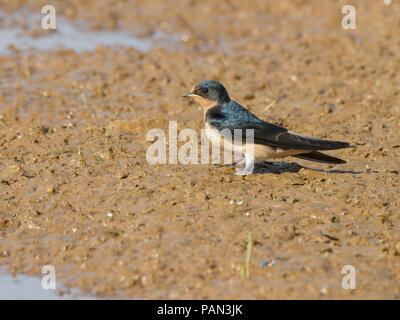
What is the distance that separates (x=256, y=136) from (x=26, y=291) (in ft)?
8.65

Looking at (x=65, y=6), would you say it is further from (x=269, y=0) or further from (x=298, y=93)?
(x=298, y=93)

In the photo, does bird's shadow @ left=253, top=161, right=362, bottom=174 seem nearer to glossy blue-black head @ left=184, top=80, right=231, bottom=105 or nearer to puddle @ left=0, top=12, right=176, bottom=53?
glossy blue-black head @ left=184, top=80, right=231, bottom=105

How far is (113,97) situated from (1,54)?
2.65 m

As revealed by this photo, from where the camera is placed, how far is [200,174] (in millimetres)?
6691

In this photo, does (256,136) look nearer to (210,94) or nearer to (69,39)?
(210,94)

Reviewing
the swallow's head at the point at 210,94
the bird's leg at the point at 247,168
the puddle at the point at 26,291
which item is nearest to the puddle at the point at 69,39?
the swallow's head at the point at 210,94

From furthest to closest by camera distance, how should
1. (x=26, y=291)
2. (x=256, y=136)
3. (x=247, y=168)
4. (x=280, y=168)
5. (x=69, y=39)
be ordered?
(x=69, y=39)
(x=280, y=168)
(x=247, y=168)
(x=256, y=136)
(x=26, y=291)

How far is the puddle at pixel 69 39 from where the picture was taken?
1098 cm

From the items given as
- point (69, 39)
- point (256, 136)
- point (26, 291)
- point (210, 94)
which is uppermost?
point (69, 39)

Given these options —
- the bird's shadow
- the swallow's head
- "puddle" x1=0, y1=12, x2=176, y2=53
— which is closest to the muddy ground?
the bird's shadow

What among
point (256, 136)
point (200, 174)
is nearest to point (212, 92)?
point (256, 136)

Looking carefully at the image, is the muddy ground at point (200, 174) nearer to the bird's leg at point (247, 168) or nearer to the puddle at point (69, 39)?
the bird's leg at point (247, 168)
